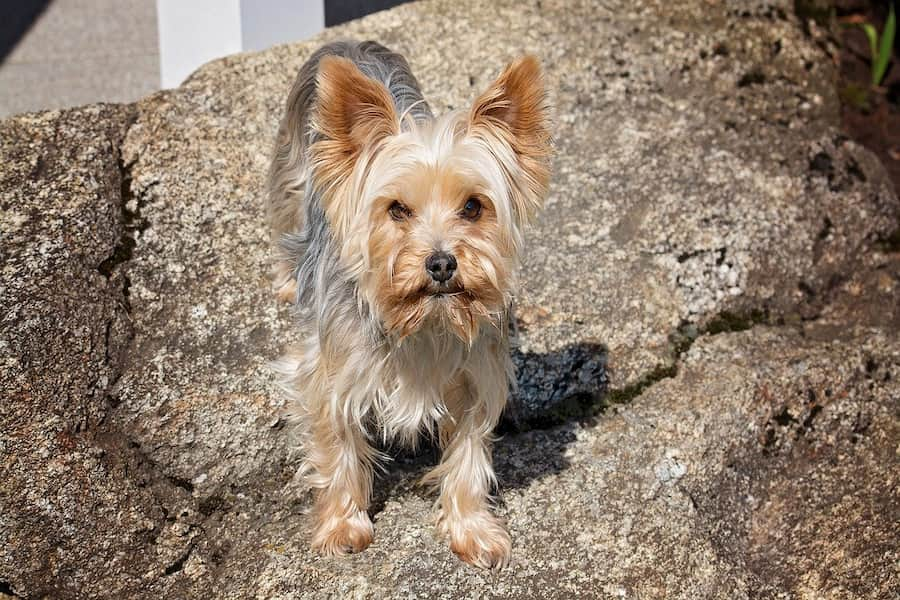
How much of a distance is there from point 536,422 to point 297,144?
5.71ft

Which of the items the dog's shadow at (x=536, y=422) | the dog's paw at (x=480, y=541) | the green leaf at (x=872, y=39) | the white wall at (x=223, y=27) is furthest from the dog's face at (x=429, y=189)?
the green leaf at (x=872, y=39)

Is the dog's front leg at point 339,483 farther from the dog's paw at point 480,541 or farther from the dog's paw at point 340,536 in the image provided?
the dog's paw at point 480,541

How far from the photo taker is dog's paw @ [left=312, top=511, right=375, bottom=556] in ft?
13.1

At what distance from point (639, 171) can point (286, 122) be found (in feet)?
6.80

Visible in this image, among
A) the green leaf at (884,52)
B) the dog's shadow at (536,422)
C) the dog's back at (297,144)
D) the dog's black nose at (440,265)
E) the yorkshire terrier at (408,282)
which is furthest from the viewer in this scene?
the green leaf at (884,52)

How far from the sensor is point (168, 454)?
425 cm

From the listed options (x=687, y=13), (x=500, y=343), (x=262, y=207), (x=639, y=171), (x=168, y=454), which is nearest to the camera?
(x=500, y=343)

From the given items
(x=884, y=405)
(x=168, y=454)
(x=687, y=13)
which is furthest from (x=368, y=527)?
(x=687, y=13)

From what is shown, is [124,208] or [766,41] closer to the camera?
[124,208]

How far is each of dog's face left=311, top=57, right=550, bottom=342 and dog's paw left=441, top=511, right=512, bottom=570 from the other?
0.91 meters

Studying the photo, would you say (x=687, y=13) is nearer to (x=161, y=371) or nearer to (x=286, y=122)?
(x=286, y=122)

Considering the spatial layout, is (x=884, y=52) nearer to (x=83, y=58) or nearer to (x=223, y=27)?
(x=223, y=27)

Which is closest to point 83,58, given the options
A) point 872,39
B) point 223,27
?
point 223,27

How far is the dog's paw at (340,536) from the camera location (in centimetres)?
400
